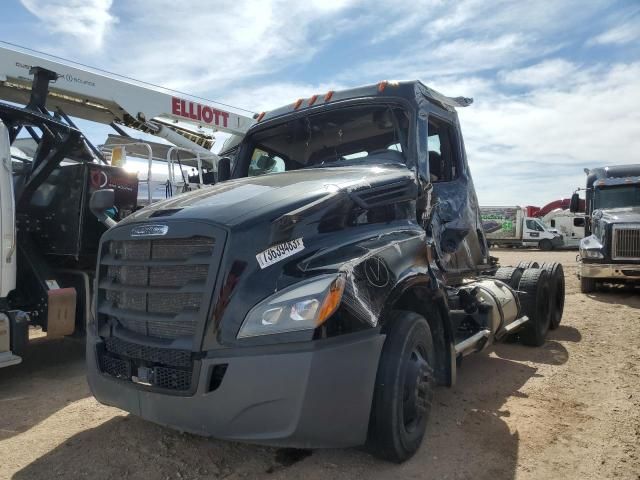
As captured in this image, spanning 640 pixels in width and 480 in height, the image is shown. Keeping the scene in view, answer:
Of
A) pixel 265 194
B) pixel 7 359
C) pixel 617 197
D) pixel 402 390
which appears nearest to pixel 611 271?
pixel 617 197

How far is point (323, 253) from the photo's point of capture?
2943 millimetres

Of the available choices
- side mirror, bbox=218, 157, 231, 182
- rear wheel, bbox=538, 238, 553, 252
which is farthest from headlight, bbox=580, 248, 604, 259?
rear wheel, bbox=538, 238, 553, 252

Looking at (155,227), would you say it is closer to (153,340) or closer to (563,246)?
(153,340)

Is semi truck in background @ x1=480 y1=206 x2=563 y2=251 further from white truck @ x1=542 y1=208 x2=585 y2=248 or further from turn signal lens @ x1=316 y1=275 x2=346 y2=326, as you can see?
turn signal lens @ x1=316 y1=275 x2=346 y2=326

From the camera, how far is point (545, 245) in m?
32.2

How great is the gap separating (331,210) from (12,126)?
4392 millimetres

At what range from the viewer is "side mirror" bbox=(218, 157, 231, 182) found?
523 centimetres

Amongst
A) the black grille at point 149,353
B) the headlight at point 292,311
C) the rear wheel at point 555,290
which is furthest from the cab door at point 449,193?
the black grille at point 149,353

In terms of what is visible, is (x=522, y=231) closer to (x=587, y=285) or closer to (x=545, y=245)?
(x=545, y=245)

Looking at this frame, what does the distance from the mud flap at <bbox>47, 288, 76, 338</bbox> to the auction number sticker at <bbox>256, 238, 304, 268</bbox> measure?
3534 millimetres

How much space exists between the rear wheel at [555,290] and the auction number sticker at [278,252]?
5160mm

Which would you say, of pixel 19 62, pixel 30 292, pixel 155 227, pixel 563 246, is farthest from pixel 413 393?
pixel 563 246

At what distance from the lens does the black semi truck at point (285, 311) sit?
8.65 ft

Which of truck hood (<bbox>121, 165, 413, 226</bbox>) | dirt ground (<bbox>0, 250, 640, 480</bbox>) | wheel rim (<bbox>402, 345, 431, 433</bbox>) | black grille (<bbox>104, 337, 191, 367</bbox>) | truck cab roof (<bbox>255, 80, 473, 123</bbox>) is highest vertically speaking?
truck cab roof (<bbox>255, 80, 473, 123</bbox>)
